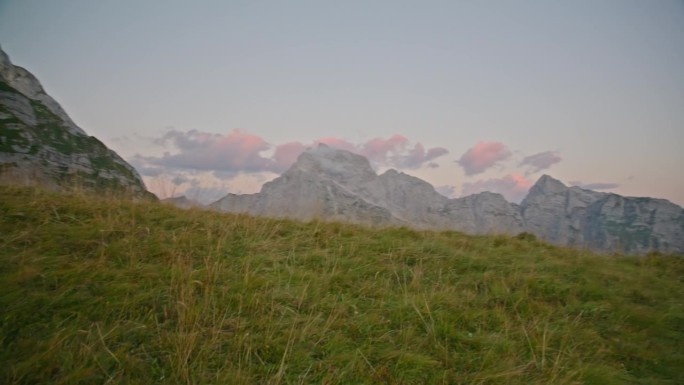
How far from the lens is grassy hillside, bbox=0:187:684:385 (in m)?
3.26

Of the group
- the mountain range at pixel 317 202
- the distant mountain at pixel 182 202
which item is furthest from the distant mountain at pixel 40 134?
the distant mountain at pixel 182 202

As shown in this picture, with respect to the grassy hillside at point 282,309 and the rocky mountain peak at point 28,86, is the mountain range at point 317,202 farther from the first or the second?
the grassy hillside at point 282,309

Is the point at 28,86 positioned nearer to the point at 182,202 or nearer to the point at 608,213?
the point at 182,202

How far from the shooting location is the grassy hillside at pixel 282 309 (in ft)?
10.7

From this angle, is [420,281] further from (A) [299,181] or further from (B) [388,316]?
(A) [299,181]

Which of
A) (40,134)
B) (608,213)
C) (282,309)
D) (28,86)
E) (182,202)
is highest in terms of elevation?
(28,86)

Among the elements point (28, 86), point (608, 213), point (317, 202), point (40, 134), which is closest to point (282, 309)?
point (317, 202)

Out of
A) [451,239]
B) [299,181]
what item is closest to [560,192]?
[299,181]

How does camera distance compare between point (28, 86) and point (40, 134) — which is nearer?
point (40, 134)

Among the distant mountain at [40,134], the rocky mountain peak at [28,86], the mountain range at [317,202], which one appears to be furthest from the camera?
the rocky mountain peak at [28,86]

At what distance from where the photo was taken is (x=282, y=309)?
4.26 m

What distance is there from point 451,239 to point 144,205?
702cm

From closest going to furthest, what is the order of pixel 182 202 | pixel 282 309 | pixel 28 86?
pixel 282 309, pixel 182 202, pixel 28 86

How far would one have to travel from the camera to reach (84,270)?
165 inches
